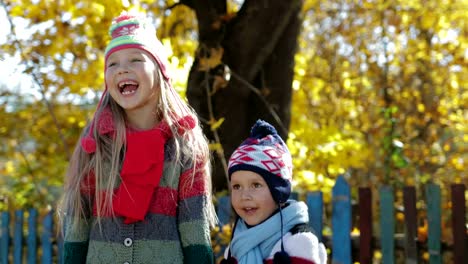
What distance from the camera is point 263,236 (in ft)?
7.54

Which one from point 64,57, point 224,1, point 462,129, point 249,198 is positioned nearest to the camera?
point 249,198

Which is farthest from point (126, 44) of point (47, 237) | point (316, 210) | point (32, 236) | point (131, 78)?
point (32, 236)

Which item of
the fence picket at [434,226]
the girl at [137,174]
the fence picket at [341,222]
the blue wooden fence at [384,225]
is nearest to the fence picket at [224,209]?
the blue wooden fence at [384,225]

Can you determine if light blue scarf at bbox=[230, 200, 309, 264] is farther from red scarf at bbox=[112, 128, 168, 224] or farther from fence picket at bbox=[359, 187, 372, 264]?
fence picket at bbox=[359, 187, 372, 264]

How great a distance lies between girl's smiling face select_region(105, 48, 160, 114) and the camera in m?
2.47

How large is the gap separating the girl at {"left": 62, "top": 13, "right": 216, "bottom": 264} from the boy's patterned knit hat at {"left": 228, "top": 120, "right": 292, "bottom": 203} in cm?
20

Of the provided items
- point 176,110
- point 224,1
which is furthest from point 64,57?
point 176,110

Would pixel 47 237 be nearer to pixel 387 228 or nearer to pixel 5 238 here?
pixel 5 238

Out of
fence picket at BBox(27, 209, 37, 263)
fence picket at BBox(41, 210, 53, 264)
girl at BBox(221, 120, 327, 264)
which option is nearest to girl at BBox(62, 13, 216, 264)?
girl at BBox(221, 120, 327, 264)

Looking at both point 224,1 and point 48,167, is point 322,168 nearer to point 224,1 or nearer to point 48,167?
point 224,1

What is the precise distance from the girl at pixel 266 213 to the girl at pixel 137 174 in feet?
0.53

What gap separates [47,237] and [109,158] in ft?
8.01

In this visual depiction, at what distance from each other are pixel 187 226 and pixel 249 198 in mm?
268

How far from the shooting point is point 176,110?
8.52ft
